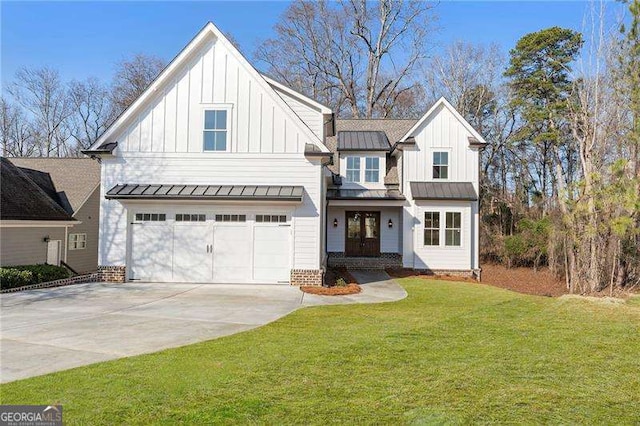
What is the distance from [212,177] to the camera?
12.7 m

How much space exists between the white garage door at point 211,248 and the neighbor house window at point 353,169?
291 inches

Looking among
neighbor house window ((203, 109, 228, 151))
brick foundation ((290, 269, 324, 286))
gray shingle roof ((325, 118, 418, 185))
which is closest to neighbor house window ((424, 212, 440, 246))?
gray shingle roof ((325, 118, 418, 185))

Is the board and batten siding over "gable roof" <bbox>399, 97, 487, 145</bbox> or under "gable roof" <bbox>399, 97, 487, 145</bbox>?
under

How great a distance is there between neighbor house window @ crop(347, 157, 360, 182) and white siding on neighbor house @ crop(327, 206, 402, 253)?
141 centimetres

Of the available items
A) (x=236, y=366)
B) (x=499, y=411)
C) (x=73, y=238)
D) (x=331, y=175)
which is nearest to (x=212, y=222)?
(x=331, y=175)

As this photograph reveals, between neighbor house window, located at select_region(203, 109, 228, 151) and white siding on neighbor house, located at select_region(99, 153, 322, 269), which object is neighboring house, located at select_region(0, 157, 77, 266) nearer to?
white siding on neighbor house, located at select_region(99, 153, 322, 269)

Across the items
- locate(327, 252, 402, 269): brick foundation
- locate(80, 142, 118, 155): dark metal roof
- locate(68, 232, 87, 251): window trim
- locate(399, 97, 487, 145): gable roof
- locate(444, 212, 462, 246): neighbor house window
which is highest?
locate(399, 97, 487, 145): gable roof

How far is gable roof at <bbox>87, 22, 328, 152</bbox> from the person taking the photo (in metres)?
12.5

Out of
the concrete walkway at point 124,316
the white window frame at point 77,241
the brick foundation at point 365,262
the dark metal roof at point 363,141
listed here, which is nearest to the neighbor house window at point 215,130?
the concrete walkway at point 124,316

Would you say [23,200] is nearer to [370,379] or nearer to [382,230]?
[382,230]

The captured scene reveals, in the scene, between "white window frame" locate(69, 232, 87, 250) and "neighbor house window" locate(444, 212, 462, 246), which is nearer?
"neighbor house window" locate(444, 212, 462, 246)

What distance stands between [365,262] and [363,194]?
3201 millimetres

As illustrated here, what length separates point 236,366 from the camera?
201 inches

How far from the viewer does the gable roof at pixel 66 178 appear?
2062 cm
